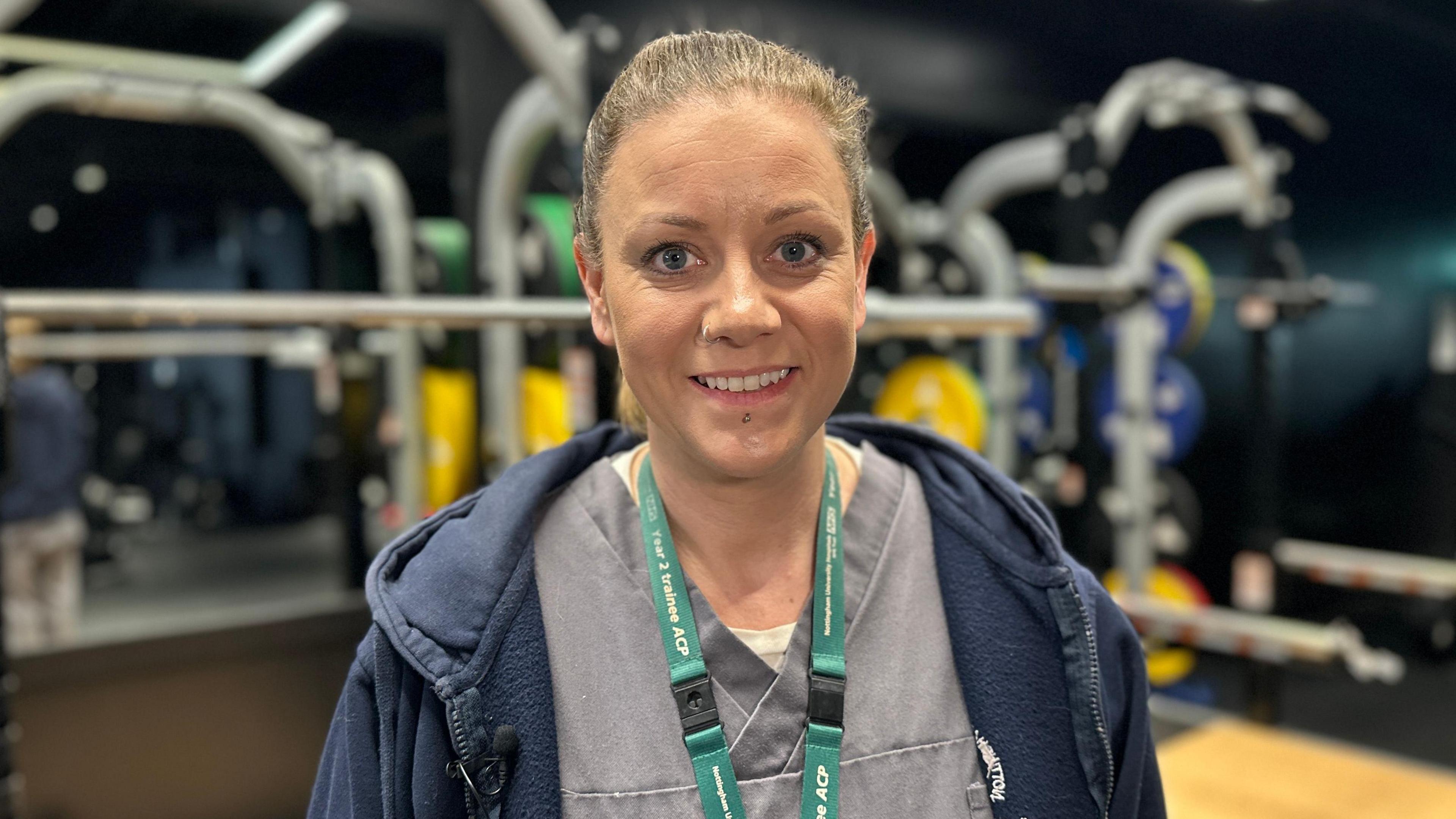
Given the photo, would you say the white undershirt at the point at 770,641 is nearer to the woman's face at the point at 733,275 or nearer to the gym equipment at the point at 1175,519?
the woman's face at the point at 733,275

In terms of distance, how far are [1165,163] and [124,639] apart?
522 cm

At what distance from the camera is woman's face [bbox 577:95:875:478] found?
975 mm

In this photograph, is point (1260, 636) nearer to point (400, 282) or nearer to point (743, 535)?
point (743, 535)

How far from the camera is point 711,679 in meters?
1.04

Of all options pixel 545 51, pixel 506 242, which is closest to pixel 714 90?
pixel 545 51

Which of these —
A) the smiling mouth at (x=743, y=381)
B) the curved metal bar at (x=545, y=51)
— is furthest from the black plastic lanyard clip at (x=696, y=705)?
the curved metal bar at (x=545, y=51)

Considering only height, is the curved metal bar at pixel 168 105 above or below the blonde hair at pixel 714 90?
above

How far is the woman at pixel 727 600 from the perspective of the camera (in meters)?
0.98

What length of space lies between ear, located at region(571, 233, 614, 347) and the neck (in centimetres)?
13

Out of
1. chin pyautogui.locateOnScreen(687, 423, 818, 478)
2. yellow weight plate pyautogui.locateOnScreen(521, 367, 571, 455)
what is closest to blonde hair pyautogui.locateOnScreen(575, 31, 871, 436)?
chin pyautogui.locateOnScreen(687, 423, 818, 478)

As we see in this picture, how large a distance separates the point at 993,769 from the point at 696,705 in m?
0.32

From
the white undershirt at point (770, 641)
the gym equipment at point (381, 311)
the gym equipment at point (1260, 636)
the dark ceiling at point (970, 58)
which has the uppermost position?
the dark ceiling at point (970, 58)

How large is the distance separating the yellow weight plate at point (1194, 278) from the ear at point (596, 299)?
4623 millimetres

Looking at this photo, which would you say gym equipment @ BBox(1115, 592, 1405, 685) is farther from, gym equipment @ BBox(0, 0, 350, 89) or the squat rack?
gym equipment @ BBox(0, 0, 350, 89)
